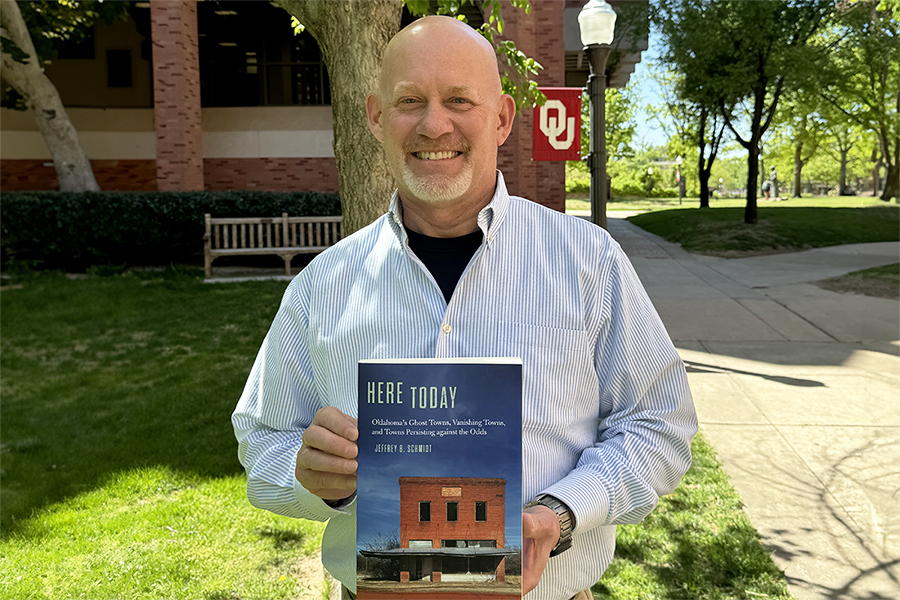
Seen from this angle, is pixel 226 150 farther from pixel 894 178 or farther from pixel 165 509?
pixel 894 178

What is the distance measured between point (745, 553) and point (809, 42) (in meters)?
23.6

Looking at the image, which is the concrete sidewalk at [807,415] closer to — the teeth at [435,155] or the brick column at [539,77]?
the teeth at [435,155]

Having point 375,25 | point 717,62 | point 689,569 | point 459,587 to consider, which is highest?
point 717,62

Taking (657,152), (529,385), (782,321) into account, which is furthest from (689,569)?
(657,152)

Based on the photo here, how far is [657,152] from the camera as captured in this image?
90562 mm

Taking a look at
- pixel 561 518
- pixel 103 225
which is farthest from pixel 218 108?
pixel 561 518

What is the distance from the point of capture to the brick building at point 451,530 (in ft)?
4.89

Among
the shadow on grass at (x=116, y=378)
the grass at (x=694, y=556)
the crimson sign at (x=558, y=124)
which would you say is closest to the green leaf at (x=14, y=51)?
the shadow on grass at (x=116, y=378)

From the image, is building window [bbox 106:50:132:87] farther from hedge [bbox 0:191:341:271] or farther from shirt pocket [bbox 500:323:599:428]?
shirt pocket [bbox 500:323:599:428]

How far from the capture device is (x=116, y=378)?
7.73 metres

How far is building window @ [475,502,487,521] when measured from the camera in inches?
58.6

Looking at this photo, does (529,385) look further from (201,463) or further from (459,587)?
(201,463)

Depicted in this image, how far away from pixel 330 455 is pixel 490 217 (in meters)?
0.75

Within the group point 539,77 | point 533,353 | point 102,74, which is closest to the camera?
point 533,353
